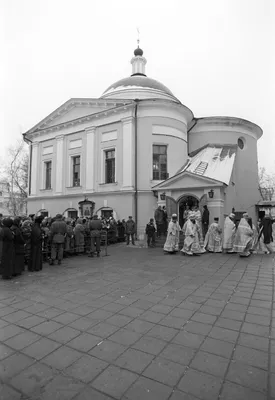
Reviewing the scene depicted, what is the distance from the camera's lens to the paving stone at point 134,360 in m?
2.84

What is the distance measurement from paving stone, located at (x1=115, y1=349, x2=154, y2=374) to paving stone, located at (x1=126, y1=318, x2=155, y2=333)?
597 mm

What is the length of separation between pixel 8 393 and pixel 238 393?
2269 mm

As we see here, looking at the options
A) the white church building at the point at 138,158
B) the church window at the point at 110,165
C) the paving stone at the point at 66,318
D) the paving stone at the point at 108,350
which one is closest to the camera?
the paving stone at the point at 108,350

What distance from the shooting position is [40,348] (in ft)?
10.7

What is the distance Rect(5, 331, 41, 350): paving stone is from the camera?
11.0 ft

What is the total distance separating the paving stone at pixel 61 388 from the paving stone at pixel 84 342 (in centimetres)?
59

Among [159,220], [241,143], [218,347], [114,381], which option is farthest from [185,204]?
[114,381]

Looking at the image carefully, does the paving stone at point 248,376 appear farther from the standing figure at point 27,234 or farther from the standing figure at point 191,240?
the standing figure at point 191,240

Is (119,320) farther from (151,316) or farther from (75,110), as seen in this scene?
(75,110)

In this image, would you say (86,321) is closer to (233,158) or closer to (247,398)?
(247,398)

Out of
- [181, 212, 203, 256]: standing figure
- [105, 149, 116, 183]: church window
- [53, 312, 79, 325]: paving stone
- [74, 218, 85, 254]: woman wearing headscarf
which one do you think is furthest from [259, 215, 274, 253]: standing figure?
[105, 149, 116, 183]: church window

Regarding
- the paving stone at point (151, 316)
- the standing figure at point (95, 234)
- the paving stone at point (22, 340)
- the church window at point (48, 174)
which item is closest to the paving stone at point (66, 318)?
the paving stone at point (22, 340)

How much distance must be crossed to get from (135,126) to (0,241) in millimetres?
13928

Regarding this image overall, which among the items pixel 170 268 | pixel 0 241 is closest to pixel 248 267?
pixel 170 268
